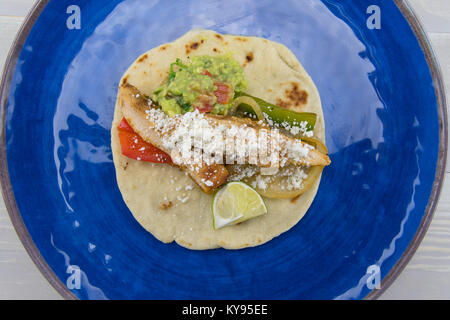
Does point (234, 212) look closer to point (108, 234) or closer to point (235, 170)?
point (235, 170)

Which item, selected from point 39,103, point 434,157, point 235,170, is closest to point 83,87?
point 39,103

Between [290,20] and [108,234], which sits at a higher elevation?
[290,20]

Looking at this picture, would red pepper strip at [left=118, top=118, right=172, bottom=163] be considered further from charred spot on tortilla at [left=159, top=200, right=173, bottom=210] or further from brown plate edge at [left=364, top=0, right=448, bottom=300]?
brown plate edge at [left=364, top=0, right=448, bottom=300]

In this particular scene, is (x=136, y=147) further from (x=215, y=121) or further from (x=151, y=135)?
(x=215, y=121)

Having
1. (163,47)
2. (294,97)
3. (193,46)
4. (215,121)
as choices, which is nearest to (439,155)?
(294,97)

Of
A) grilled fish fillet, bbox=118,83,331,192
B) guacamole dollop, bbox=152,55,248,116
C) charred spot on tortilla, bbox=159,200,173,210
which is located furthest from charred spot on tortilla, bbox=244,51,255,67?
charred spot on tortilla, bbox=159,200,173,210
